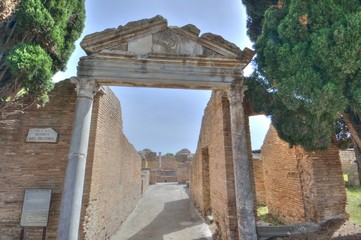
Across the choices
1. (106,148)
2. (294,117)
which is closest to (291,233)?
(294,117)

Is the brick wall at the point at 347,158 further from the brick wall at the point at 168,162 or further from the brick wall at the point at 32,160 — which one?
the brick wall at the point at 168,162

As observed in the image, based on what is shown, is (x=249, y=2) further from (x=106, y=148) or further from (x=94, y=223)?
(x=94, y=223)

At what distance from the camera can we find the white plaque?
16.5ft

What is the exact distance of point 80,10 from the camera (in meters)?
5.84

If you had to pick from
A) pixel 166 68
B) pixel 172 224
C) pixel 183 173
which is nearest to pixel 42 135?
pixel 166 68

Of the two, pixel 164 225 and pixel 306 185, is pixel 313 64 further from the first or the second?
pixel 164 225

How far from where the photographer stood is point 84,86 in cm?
518

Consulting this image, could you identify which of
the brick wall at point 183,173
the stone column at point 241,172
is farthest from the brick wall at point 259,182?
the brick wall at point 183,173

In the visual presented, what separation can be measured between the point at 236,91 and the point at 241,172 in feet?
6.62

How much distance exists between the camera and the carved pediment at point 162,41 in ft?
17.5

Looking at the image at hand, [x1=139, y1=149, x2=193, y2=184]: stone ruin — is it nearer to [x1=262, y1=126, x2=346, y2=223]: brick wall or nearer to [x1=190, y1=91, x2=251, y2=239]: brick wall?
[x1=262, y1=126, x2=346, y2=223]: brick wall

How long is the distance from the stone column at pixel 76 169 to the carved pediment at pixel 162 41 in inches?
42.1

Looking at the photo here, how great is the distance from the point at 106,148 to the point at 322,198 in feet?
20.7

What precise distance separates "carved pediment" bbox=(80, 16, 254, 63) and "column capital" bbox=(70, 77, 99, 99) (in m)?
0.72
